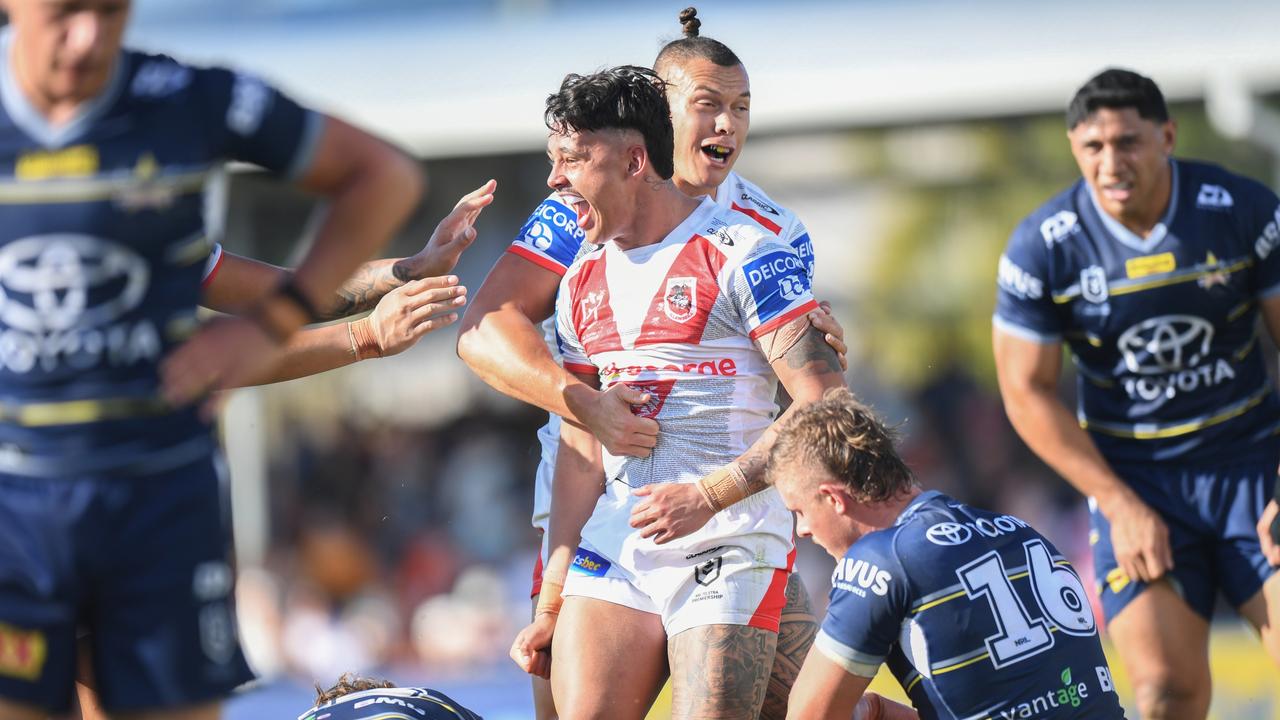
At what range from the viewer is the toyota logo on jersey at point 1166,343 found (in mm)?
6305

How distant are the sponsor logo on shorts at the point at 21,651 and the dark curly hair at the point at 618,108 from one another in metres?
2.39

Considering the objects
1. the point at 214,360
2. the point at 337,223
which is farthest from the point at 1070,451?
the point at 214,360

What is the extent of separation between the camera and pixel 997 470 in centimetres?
1408

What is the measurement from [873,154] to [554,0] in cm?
380

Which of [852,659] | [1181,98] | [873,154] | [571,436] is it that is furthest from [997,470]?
[852,659]

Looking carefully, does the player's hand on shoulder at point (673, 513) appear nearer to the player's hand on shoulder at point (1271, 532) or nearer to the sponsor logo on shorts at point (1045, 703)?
the sponsor logo on shorts at point (1045, 703)

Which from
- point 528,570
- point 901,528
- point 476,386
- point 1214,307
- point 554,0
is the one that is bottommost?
point 528,570

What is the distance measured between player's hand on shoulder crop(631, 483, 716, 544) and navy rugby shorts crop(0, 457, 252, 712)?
169cm

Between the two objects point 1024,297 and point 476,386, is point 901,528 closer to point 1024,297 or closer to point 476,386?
point 1024,297

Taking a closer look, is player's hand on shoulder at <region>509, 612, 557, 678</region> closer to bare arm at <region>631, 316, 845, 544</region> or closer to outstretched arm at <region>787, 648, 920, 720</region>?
bare arm at <region>631, 316, 845, 544</region>

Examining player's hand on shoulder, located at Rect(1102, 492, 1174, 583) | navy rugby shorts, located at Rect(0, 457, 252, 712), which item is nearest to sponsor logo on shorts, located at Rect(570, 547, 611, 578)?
navy rugby shorts, located at Rect(0, 457, 252, 712)

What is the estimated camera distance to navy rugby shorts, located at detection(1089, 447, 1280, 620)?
6328 millimetres

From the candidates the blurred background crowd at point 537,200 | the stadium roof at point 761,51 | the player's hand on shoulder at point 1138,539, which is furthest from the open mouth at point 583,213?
the stadium roof at point 761,51

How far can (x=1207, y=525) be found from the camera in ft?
21.0
